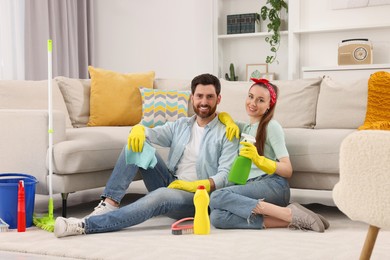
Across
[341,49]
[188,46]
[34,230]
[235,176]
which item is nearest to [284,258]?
[235,176]

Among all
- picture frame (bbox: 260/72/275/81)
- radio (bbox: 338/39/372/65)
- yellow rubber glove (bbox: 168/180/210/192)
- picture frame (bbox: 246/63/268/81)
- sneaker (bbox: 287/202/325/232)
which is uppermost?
radio (bbox: 338/39/372/65)

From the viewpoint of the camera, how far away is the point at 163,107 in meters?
3.93

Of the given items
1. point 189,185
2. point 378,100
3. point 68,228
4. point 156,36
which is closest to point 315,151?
point 378,100

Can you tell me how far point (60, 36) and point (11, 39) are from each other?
0.57 metres

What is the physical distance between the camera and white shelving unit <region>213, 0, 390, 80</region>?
17.4 feet

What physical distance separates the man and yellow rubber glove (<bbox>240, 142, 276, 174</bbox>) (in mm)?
194

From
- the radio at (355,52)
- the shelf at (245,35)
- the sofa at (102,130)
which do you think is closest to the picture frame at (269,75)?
the shelf at (245,35)

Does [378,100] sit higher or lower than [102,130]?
higher

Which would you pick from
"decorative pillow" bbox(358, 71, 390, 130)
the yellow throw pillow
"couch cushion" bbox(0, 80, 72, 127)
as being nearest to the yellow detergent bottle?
"decorative pillow" bbox(358, 71, 390, 130)

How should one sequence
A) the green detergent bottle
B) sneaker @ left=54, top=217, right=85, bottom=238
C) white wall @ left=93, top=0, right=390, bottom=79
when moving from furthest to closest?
white wall @ left=93, top=0, right=390, bottom=79
the green detergent bottle
sneaker @ left=54, top=217, right=85, bottom=238

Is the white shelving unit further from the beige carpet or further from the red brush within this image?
the red brush

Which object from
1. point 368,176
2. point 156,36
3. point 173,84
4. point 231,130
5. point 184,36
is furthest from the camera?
point 156,36

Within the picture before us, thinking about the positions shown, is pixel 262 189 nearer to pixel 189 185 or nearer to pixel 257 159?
pixel 257 159

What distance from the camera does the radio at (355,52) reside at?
513cm
